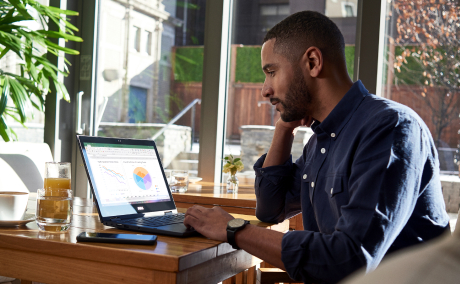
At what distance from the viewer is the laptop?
1430mm

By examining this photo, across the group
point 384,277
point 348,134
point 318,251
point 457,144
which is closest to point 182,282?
point 318,251

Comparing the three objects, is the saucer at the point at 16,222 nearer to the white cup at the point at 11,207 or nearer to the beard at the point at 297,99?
the white cup at the point at 11,207

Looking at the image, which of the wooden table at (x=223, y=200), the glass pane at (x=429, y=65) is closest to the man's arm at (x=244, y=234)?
the wooden table at (x=223, y=200)

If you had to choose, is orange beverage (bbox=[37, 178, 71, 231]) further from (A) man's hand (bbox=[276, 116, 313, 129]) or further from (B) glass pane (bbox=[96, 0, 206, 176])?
(B) glass pane (bbox=[96, 0, 206, 176])

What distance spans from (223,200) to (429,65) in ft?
5.54

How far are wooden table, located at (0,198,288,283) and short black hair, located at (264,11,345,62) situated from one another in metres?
0.65

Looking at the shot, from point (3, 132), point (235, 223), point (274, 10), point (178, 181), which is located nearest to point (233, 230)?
point (235, 223)

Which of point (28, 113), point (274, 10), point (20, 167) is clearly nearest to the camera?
point (20, 167)

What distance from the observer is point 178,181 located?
268 centimetres

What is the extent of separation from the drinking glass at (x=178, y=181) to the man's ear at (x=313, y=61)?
1.40 meters

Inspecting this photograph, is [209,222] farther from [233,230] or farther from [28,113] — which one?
[28,113]

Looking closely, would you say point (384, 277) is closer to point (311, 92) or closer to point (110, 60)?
point (311, 92)

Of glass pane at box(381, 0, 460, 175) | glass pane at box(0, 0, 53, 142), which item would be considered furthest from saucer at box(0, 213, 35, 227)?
glass pane at box(0, 0, 53, 142)

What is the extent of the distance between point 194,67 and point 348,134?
2.61 m
